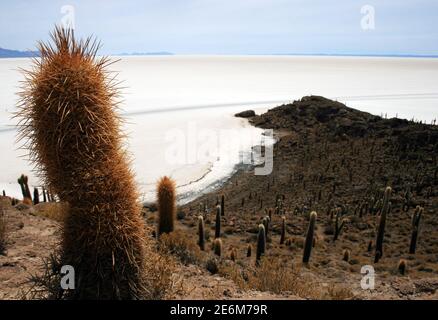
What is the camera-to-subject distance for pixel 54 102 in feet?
12.5

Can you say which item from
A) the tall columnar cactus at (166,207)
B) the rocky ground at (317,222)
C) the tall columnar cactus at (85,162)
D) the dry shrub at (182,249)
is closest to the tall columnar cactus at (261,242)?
the rocky ground at (317,222)

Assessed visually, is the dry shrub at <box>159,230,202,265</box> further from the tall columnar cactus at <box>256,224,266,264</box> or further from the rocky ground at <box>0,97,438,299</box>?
the tall columnar cactus at <box>256,224,266,264</box>

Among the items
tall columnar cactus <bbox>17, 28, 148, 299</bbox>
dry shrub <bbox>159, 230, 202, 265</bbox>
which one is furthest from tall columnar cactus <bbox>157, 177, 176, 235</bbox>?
tall columnar cactus <bbox>17, 28, 148, 299</bbox>

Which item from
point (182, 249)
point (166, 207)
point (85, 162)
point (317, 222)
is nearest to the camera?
point (85, 162)

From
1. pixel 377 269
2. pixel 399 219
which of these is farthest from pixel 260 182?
pixel 377 269

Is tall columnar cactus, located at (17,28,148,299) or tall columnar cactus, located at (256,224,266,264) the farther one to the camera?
tall columnar cactus, located at (256,224,266,264)

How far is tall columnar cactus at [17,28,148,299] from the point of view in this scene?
3863 millimetres

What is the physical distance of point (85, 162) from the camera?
397 centimetres

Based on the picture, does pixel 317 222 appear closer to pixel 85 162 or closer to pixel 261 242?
pixel 261 242

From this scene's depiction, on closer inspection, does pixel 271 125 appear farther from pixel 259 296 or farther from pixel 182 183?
pixel 259 296

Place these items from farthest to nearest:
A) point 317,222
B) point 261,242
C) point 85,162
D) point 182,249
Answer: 1. point 317,222
2. point 261,242
3. point 182,249
4. point 85,162

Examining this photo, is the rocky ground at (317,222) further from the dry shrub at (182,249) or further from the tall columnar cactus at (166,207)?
the tall columnar cactus at (166,207)

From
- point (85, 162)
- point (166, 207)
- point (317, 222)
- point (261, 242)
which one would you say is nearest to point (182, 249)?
point (166, 207)

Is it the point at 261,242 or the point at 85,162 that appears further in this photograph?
the point at 261,242
